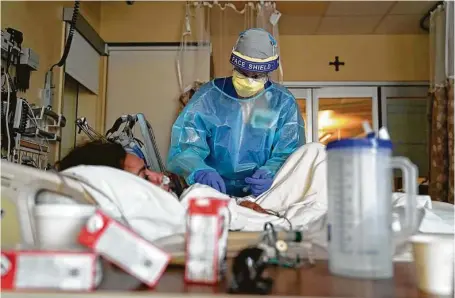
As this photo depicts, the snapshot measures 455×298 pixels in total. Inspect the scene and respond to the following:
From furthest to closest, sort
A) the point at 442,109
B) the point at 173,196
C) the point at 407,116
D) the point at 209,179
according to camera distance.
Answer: the point at 407,116 → the point at 442,109 → the point at 209,179 → the point at 173,196

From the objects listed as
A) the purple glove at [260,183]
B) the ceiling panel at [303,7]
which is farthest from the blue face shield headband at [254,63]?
the ceiling panel at [303,7]

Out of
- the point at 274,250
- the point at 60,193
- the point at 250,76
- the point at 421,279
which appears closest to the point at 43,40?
the point at 250,76

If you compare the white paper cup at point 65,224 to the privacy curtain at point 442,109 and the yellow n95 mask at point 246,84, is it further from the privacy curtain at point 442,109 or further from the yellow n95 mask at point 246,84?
the privacy curtain at point 442,109

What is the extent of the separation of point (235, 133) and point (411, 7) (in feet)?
6.60

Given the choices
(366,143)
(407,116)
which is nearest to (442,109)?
(407,116)

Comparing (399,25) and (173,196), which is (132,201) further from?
(399,25)

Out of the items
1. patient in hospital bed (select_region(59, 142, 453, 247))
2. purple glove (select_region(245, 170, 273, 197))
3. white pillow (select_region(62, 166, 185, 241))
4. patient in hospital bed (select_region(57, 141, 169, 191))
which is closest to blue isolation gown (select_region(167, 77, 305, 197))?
purple glove (select_region(245, 170, 273, 197))

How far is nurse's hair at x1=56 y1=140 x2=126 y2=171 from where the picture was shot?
43.2 inches

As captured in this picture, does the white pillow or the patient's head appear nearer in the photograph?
the white pillow

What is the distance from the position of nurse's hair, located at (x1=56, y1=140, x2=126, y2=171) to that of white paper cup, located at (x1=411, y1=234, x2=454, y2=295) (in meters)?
0.76

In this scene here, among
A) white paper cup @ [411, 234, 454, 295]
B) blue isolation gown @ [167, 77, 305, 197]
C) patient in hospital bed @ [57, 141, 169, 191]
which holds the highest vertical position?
blue isolation gown @ [167, 77, 305, 197]

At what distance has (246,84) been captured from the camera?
180 centimetres

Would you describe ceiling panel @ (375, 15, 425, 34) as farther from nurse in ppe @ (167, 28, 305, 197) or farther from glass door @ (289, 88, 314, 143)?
nurse in ppe @ (167, 28, 305, 197)

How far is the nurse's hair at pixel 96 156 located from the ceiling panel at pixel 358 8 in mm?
2351
